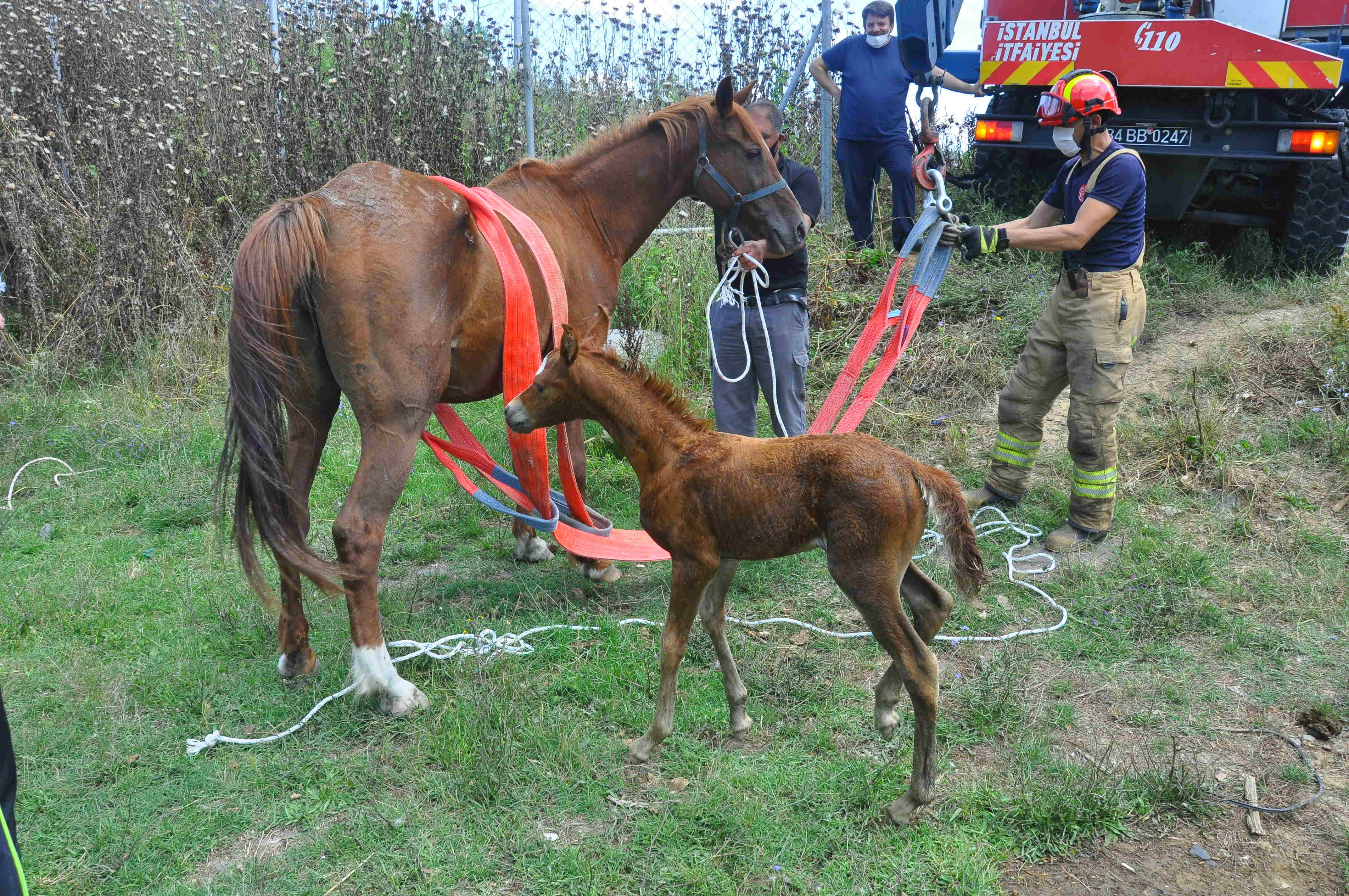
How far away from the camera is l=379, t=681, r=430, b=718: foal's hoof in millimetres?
3723

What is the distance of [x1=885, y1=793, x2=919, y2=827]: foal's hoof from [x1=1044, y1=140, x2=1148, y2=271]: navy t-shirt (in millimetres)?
3204

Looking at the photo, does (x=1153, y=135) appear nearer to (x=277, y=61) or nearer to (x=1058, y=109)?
(x=1058, y=109)

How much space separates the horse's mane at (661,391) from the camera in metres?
3.34

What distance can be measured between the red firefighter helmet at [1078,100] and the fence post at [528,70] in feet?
14.8

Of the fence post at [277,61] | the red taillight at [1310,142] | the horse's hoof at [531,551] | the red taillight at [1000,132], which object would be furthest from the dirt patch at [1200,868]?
the fence post at [277,61]

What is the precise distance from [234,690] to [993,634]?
3.37m

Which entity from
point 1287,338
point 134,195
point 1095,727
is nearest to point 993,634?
point 1095,727

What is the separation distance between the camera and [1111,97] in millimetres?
4820

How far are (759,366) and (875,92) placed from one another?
13.5 feet

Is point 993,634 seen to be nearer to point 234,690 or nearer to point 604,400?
point 604,400

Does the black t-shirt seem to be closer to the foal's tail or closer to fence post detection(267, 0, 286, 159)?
the foal's tail

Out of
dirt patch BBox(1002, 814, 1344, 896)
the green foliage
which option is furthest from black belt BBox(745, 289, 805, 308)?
dirt patch BBox(1002, 814, 1344, 896)

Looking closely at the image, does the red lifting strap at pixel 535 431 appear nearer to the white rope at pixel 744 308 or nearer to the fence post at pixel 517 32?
the white rope at pixel 744 308

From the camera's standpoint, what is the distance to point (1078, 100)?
480cm
